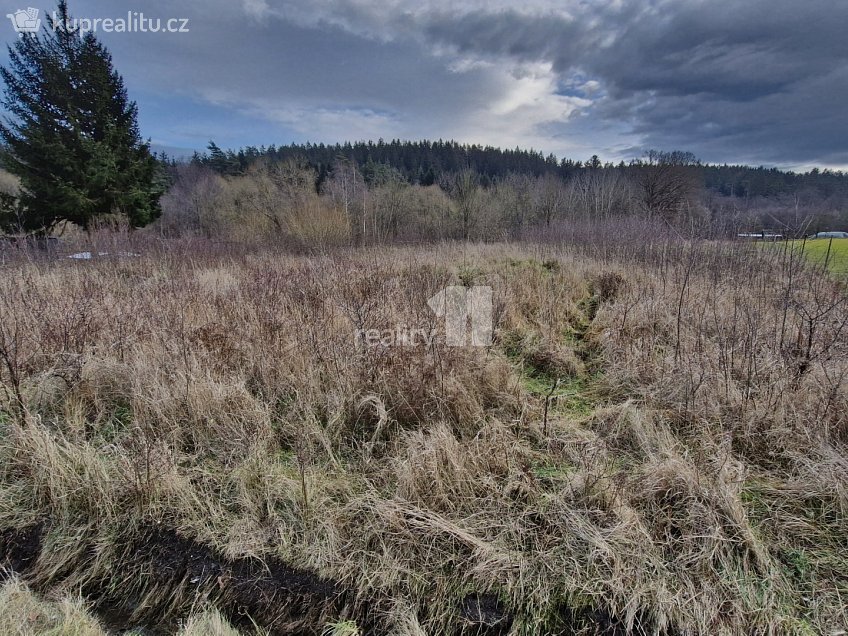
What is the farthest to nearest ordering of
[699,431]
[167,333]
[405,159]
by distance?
1. [405,159]
2. [167,333]
3. [699,431]

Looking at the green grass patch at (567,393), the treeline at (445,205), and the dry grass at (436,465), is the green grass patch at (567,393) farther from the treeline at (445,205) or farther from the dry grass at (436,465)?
the treeline at (445,205)

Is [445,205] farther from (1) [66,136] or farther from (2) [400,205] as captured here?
(1) [66,136]

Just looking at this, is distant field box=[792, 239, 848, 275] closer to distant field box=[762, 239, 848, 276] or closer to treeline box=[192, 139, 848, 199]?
distant field box=[762, 239, 848, 276]

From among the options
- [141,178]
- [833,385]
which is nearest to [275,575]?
[833,385]

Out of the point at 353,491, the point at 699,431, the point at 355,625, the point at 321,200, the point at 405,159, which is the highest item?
the point at 405,159

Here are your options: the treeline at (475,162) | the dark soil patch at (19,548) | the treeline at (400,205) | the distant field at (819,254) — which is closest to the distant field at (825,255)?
the distant field at (819,254)

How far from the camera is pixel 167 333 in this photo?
10.8 ft

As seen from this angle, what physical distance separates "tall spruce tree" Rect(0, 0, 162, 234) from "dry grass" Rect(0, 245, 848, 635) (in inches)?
423

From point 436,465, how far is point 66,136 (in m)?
16.5

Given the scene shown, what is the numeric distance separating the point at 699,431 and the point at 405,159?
193ft

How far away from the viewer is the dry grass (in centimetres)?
158

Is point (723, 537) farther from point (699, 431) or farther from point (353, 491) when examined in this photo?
point (353, 491)

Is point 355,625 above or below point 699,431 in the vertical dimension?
below

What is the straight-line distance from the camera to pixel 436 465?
2025 millimetres
